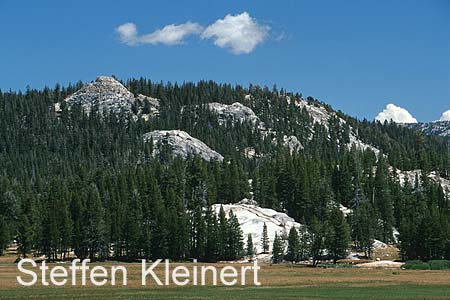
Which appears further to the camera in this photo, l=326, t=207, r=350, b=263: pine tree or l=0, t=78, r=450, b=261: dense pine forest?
l=0, t=78, r=450, b=261: dense pine forest

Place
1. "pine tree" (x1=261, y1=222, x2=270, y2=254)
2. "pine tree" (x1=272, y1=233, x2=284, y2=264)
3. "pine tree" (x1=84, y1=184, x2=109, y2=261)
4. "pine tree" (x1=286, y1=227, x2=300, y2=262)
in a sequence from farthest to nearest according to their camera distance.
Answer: "pine tree" (x1=261, y1=222, x2=270, y2=254)
"pine tree" (x1=84, y1=184, x2=109, y2=261)
"pine tree" (x1=286, y1=227, x2=300, y2=262)
"pine tree" (x1=272, y1=233, x2=284, y2=264)

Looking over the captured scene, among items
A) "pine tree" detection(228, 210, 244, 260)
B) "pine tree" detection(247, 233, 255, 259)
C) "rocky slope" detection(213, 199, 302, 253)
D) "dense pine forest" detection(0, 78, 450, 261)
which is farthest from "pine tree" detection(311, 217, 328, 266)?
"pine tree" detection(228, 210, 244, 260)

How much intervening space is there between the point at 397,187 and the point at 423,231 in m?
54.2

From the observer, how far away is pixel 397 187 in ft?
610

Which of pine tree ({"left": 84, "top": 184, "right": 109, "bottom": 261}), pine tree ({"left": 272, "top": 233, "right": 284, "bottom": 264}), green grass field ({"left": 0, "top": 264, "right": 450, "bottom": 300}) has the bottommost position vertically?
green grass field ({"left": 0, "top": 264, "right": 450, "bottom": 300})

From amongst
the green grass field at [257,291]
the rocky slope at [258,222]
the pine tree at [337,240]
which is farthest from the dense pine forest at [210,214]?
the green grass field at [257,291]

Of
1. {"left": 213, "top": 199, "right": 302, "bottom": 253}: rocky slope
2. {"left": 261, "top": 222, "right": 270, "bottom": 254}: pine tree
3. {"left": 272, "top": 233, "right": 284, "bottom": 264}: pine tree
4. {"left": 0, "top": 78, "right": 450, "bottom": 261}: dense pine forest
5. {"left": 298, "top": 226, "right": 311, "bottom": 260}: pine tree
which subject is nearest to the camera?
{"left": 272, "top": 233, "right": 284, "bottom": 264}: pine tree

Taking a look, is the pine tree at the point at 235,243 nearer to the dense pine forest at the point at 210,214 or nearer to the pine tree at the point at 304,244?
the dense pine forest at the point at 210,214

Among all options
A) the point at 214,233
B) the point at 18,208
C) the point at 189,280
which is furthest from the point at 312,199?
the point at 189,280

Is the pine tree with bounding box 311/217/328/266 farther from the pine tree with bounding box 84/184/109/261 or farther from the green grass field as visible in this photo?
the green grass field

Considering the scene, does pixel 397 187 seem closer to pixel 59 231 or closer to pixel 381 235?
pixel 381 235

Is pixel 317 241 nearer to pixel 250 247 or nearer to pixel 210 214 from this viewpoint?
pixel 250 247

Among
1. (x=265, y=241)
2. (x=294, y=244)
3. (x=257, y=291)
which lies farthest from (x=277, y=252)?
(x=257, y=291)

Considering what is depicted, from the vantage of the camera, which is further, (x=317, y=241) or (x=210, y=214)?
(x=210, y=214)
